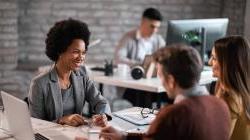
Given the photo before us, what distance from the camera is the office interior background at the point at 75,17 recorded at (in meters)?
4.67

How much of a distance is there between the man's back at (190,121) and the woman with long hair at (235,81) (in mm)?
476

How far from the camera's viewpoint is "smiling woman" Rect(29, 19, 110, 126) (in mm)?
2766

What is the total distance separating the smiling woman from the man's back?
0.90m

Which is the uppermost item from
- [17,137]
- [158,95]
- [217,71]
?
[217,71]

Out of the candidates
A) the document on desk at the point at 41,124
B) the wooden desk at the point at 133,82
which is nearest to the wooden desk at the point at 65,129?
the document on desk at the point at 41,124

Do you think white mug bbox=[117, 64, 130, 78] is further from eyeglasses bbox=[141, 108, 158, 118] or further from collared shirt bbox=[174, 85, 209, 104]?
collared shirt bbox=[174, 85, 209, 104]

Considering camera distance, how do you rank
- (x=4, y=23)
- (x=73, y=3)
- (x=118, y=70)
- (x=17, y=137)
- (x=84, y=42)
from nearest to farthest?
(x=17, y=137) → (x=84, y=42) → (x=118, y=70) → (x=4, y=23) → (x=73, y=3)

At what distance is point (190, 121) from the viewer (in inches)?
70.6

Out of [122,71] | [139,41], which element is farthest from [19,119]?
[139,41]

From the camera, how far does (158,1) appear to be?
219 inches

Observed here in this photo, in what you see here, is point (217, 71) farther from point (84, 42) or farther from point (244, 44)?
point (84, 42)

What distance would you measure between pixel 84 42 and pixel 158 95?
1.45 m

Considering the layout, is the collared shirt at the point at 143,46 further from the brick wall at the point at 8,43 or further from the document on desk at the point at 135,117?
the document on desk at the point at 135,117

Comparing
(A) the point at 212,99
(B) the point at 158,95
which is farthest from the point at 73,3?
(A) the point at 212,99
